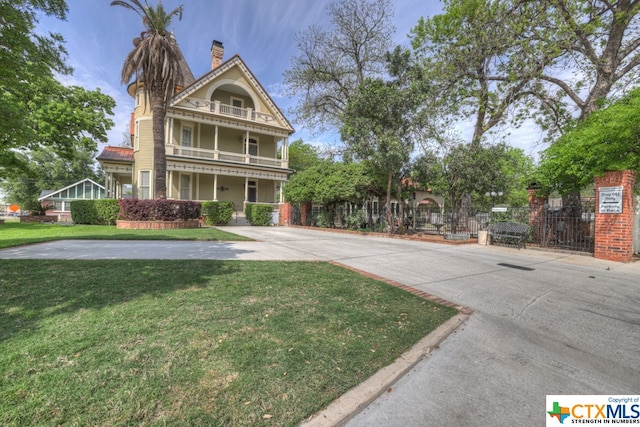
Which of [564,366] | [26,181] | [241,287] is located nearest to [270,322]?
[241,287]

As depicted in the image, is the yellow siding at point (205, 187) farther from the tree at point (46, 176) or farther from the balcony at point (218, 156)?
the tree at point (46, 176)

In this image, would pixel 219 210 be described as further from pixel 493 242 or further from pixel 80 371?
pixel 80 371

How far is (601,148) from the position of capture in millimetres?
8242

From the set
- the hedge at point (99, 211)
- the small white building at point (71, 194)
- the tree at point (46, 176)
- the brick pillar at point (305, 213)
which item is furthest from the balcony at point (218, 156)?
the tree at point (46, 176)

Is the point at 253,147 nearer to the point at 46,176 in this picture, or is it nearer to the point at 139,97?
the point at 139,97

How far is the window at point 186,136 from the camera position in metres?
21.1

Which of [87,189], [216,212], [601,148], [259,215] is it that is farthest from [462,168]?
[87,189]

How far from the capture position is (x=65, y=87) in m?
20.8

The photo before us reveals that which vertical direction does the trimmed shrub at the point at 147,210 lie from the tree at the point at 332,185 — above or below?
below

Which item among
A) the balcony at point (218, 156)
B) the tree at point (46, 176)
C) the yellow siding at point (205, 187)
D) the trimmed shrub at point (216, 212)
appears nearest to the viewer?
the trimmed shrub at point (216, 212)

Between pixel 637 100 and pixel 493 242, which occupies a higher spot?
pixel 637 100

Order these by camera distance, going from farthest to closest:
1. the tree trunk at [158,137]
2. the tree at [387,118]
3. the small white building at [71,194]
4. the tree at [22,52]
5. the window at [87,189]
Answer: the window at [87,189] < the small white building at [71,194] < the tree trunk at [158,137] < the tree at [387,118] < the tree at [22,52]

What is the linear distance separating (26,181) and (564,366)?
204 feet

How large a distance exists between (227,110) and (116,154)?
898cm
